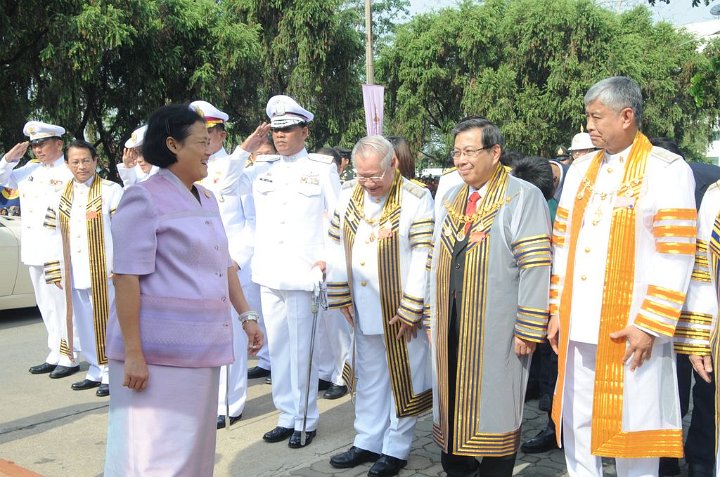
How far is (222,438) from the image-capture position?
504 cm

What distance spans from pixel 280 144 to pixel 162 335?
2344 millimetres

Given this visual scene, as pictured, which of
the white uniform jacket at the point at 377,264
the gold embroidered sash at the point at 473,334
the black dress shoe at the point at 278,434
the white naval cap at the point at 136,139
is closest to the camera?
the gold embroidered sash at the point at 473,334

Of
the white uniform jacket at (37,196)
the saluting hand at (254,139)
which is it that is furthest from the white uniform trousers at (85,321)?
the saluting hand at (254,139)

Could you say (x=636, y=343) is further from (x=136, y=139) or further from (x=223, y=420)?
(x=136, y=139)

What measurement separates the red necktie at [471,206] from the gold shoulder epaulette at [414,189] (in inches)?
20.2

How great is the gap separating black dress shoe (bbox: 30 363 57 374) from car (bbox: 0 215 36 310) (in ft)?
8.09

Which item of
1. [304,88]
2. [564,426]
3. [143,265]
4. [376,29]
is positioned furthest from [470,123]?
[376,29]

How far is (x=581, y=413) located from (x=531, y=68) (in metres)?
26.4

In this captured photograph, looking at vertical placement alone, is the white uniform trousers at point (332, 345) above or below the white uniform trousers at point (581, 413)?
below

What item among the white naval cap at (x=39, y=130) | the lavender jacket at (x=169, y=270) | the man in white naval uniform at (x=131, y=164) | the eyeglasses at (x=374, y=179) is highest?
the white naval cap at (x=39, y=130)

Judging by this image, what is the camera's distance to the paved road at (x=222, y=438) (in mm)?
4453

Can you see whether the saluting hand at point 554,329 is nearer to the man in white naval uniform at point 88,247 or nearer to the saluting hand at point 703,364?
the saluting hand at point 703,364

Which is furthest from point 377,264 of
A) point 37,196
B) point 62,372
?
point 37,196

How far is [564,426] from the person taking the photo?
11.8 ft
